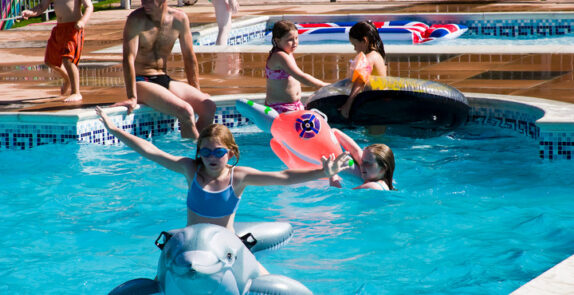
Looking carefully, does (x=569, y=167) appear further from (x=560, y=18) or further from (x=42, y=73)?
(x=560, y=18)

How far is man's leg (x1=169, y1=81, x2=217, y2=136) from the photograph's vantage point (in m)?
8.51

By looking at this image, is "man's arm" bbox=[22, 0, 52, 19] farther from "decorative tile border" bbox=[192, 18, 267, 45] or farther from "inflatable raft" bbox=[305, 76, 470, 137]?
"decorative tile border" bbox=[192, 18, 267, 45]

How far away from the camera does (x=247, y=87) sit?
10188mm

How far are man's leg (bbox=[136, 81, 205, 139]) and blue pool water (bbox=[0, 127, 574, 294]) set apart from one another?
0.20 m

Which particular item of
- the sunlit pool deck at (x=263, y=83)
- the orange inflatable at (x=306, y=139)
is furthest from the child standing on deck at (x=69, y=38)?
the orange inflatable at (x=306, y=139)

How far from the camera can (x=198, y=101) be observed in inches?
336

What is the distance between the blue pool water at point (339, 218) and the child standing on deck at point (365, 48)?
0.55 m

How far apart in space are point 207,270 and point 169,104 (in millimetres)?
4861

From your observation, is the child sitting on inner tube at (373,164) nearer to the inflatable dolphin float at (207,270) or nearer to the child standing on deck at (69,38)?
the inflatable dolphin float at (207,270)

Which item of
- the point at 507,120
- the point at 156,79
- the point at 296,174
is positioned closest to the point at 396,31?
the point at 507,120

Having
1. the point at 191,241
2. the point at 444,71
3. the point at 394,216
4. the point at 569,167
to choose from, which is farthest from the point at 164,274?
the point at 444,71

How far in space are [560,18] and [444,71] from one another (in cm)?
667

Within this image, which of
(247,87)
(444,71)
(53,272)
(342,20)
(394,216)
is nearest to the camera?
(53,272)

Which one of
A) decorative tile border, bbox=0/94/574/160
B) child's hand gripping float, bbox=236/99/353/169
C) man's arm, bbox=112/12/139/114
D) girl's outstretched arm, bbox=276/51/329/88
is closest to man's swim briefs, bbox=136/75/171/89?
man's arm, bbox=112/12/139/114
